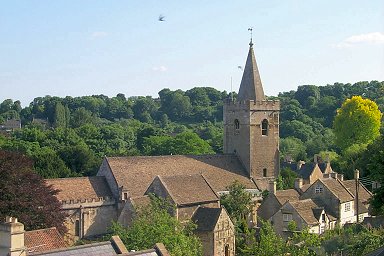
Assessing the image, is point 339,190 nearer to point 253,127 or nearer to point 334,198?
point 334,198

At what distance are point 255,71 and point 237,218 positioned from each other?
559 inches

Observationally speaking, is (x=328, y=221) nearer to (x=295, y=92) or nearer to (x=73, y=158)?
(x=73, y=158)

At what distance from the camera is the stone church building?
41.0 m

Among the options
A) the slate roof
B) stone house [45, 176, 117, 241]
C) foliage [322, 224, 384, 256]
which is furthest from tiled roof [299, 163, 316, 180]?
foliage [322, 224, 384, 256]

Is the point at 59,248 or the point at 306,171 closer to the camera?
the point at 59,248

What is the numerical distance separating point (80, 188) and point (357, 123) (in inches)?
1741

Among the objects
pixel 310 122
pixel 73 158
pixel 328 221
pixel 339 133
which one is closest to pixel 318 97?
pixel 310 122

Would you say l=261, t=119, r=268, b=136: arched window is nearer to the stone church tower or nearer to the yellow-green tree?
the stone church tower

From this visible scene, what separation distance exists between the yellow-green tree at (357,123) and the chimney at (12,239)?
61.4 meters

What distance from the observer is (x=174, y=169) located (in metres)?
47.7

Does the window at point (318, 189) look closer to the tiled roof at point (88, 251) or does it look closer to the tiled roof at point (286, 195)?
the tiled roof at point (286, 195)

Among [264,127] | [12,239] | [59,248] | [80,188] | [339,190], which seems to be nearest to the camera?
[59,248]

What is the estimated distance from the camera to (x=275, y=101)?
176 feet

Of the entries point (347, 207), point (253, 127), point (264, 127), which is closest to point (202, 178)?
point (253, 127)
